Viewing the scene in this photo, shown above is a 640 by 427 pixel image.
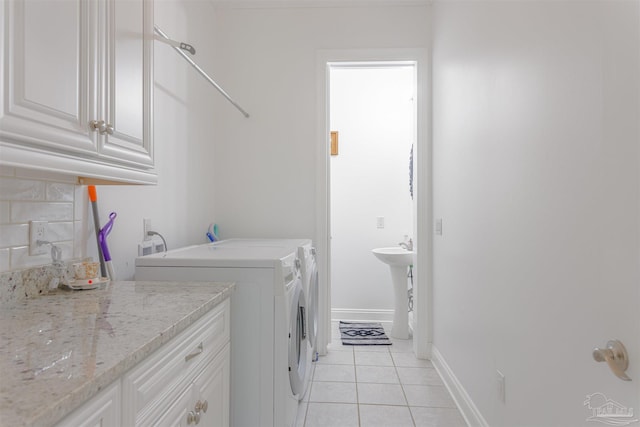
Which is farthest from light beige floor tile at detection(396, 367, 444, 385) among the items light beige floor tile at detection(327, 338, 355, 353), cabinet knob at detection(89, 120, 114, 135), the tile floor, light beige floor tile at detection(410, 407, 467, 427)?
cabinet knob at detection(89, 120, 114, 135)

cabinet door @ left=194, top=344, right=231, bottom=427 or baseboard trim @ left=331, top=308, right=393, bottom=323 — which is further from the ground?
cabinet door @ left=194, top=344, right=231, bottom=427

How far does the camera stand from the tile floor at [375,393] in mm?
1953

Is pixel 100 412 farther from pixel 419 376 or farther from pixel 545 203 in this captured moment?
pixel 419 376

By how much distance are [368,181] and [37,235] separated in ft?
9.66

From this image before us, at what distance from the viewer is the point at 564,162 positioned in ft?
3.47

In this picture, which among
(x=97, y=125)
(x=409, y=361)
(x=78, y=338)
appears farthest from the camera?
(x=409, y=361)

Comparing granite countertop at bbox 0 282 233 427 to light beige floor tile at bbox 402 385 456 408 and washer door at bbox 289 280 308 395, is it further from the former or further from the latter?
light beige floor tile at bbox 402 385 456 408

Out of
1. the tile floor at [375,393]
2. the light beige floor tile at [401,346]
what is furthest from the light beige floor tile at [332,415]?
the light beige floor tile at [401,346]

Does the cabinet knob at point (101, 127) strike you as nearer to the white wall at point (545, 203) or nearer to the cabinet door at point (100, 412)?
the cabinet door at point (100, 412)

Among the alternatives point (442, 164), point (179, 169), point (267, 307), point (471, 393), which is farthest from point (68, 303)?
point (442, 164)

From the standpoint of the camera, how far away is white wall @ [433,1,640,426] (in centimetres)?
83

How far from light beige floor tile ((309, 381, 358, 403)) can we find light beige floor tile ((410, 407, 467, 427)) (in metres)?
0.36

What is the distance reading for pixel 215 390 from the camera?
3.89ft

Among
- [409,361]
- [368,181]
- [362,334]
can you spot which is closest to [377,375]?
[409,361]
